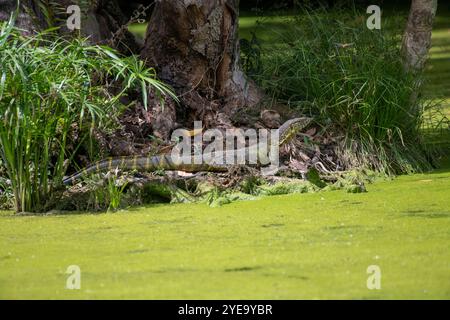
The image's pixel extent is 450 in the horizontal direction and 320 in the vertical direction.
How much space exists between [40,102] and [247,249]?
1.50m

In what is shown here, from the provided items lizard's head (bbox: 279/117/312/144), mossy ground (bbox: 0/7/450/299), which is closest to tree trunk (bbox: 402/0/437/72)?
lizard's head (bbox: 279/117/312/144)

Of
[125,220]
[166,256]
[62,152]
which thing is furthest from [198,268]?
[62,152]

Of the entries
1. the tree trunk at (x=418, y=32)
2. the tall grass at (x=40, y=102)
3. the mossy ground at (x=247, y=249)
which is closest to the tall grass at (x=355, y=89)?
the tree trunk at (x=418, y=32)

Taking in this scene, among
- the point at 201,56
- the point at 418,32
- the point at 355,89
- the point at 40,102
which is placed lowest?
the point at 40,102

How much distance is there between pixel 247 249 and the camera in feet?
13.1

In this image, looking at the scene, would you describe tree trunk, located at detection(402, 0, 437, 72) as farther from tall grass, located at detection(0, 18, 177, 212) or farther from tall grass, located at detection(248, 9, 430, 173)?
tall grass, located at detection(0, 18, 177, 212)

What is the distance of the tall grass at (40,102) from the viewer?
15.5ft

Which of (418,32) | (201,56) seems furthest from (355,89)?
(201,56)

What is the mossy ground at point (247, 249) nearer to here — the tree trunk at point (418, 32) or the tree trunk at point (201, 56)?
the tree trunk at point (201, 56)

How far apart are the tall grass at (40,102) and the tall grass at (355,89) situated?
1.50m

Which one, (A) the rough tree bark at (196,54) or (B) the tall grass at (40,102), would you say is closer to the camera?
(B) the tall grass at (40,102)

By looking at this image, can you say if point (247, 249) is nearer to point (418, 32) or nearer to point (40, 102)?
point (40, 102)

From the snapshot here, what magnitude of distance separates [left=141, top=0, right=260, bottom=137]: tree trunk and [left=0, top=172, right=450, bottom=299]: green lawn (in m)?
1.20

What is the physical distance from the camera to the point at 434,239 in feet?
13.5
